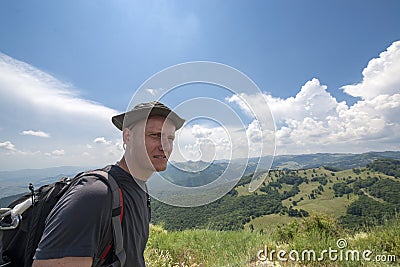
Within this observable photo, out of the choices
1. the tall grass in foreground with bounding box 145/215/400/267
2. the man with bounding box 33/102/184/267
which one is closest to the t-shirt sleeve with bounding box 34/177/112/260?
the man with bounding box 33/102/184/267

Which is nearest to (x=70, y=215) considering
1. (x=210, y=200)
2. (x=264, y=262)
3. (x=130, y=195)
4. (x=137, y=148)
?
(x=130, y=195)

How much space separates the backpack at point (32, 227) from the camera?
1.24 metres

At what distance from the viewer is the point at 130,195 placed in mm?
1589

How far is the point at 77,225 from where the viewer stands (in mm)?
1098

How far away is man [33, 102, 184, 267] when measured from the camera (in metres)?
1.08

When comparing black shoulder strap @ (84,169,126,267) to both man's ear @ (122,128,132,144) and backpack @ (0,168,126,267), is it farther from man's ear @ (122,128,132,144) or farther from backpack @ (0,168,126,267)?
man's ear @ (122,128,132,144)

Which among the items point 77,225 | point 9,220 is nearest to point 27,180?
point 9,220

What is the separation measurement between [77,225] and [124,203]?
1.36 ft

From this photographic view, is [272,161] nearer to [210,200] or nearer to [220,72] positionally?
[210,200]

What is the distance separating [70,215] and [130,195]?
50 cm

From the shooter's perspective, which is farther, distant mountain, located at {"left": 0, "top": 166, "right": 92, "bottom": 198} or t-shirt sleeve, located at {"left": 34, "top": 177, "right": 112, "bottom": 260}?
distant mountain, located at {"left": 0, "top": 166, "right": 92, "bottom": 198}

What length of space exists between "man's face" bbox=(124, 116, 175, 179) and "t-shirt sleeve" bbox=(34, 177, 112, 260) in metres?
0.50

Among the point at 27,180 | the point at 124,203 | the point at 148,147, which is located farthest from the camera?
the point at 27,180

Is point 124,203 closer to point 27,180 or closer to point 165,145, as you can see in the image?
point 165,145
